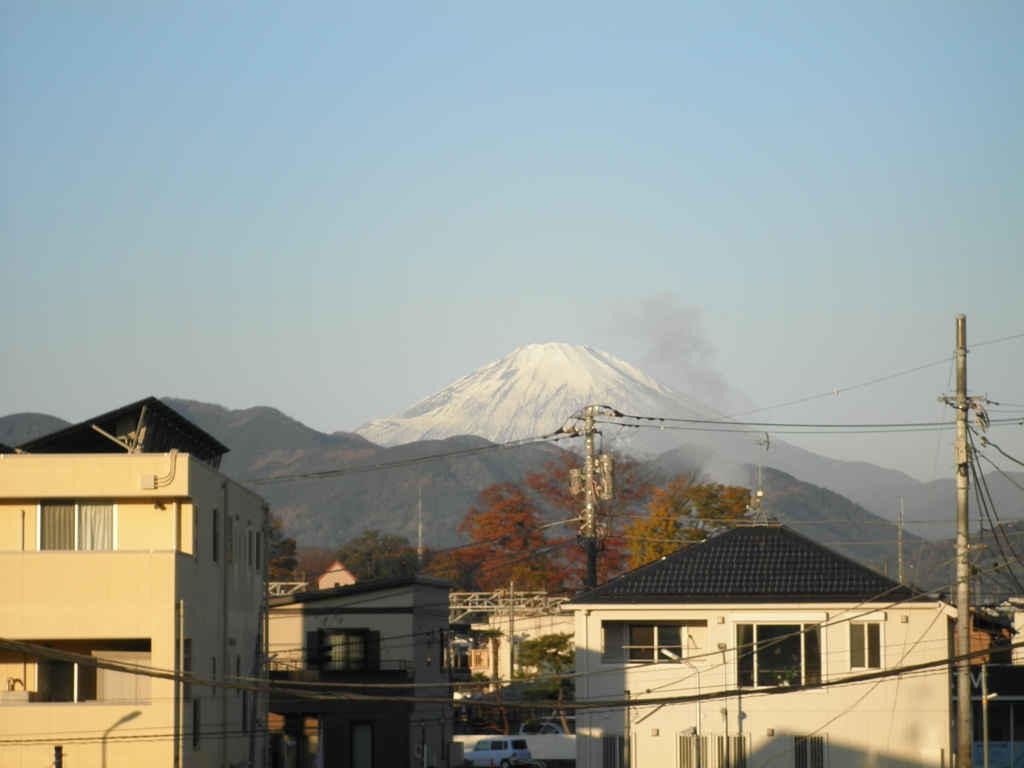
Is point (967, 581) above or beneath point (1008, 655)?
above

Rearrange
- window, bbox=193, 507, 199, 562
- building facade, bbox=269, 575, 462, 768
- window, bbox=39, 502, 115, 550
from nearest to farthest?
window, bbox=39, 502, 115, 550 < window, bbox=193, 507, 199, 562 < building facade, bbox=269, 575, 462, 768

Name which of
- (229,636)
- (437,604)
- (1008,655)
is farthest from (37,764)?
(1008,655)

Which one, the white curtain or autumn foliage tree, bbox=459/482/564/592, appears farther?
autumn foliage tree, bbox=459/482/564/592

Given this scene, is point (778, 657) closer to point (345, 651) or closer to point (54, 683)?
point (54, 683)

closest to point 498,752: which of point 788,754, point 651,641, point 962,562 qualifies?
point 651,641

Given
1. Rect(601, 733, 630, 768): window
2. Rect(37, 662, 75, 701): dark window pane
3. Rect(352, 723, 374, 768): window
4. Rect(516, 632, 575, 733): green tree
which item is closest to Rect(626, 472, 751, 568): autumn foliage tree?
Rect(516, 632, 575, 733): green tree

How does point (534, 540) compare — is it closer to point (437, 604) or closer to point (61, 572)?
point (437, 604)

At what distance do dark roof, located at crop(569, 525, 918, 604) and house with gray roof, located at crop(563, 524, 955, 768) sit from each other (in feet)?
0.15

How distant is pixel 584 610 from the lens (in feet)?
96.7

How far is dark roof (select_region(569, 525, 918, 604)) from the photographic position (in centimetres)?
2927

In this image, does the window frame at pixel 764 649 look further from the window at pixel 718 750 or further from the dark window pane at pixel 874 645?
the window at pixel 718 750

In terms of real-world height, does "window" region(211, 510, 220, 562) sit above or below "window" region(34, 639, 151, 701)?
above

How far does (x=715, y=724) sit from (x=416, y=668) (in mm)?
16689

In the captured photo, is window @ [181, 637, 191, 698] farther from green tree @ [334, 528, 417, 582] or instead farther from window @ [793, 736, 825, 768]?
green tree @ [334, 528, 417, 582]
